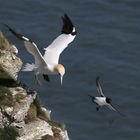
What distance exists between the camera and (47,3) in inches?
2434

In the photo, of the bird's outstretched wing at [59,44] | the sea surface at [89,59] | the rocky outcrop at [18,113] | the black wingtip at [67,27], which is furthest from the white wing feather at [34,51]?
the sea surface at [89,59]

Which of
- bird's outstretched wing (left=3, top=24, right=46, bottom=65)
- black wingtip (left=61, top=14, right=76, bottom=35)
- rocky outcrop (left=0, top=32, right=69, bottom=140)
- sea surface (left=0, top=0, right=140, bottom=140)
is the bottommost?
sea surface (left=0, top=0, right=140, bottom=140)

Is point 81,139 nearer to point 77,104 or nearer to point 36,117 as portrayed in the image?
point 77,104

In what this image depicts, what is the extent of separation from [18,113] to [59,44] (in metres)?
4.84

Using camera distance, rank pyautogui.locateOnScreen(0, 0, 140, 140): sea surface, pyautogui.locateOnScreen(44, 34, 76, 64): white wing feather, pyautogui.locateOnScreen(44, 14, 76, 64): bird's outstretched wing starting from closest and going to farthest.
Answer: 1. pyautogui.locateOnScreen(44, 34, 76, 64): white wing feather
2. pyautogui.locateOnScreen(44, 14, 76, 64): bird's outstretched wing
3. pyautogui.locateOnScreen(0, 0, 140, 140): sea surface

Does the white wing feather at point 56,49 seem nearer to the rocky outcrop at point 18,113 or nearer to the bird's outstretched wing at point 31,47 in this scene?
the bird's outstretched wing at point 31,47

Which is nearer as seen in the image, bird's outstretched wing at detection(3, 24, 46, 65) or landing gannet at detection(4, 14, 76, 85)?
bird's outstretched wing at detection(3, 24, 46, 65)

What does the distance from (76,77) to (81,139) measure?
629 cm

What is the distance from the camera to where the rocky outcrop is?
26.9m

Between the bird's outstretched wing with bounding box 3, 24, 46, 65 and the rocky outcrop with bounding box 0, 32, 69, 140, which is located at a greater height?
the bird's outstretched wing with bounding box 3, 24, 46, 65

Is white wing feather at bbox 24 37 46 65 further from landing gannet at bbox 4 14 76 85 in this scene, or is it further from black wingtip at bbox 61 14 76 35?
black wingtip at bbox 61 14 76 35

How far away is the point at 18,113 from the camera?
89.1 ft

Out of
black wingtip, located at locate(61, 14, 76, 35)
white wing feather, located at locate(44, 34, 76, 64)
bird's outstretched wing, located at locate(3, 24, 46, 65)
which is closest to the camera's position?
bird's outstretched wing, located at locate(3, 24, 46, 65)

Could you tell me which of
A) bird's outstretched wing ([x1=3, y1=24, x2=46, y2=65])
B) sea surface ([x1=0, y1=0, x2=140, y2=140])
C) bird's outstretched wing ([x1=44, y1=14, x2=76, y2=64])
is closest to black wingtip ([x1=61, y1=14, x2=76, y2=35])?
bird's outstretched wing ([x1=44, y1=14, x2=76, y2=64])
